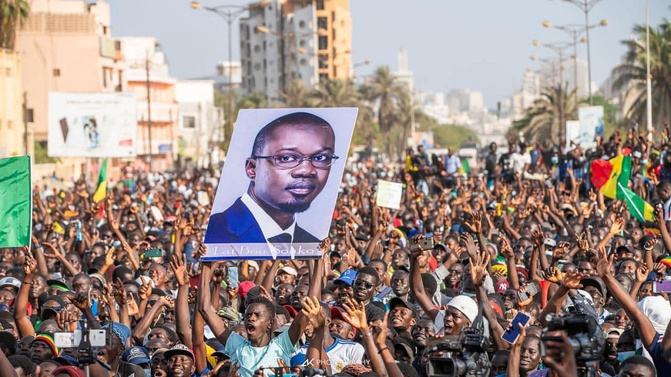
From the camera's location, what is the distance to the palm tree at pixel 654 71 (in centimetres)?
5075

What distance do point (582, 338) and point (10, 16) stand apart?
4740 cm

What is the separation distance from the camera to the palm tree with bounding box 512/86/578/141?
66625mm

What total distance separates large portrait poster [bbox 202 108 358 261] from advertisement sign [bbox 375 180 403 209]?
25.8ft

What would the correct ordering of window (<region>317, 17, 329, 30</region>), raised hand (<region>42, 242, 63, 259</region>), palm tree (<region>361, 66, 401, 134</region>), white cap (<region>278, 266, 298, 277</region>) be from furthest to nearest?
window (<region>317, 17, 329, 30</region>), palm tree (<region>361, 66, 401, 134</region>), raised hand (<region>42, 242, 63, 259</region>), white cap (<region>278, 266, 298, 277</region>)

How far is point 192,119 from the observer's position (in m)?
101

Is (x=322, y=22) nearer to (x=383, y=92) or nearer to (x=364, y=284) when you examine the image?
(x=383, y=92)

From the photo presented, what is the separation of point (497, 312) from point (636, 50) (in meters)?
46.9

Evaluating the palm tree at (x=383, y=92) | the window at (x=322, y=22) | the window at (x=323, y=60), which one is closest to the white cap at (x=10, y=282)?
the palm tree at (x=383, y=92)

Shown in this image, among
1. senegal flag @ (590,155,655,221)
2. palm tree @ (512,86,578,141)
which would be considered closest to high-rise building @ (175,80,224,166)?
palm tree @ (512,86,578,141)

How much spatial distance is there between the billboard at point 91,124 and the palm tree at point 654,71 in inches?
915

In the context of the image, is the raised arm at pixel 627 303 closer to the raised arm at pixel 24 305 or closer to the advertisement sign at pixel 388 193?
the raised arm at pixel 24 305

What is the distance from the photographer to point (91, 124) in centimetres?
3341

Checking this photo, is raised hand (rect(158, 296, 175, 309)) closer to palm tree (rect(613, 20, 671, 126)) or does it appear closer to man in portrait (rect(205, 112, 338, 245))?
man in portrait (rect(205, 112, 338, 245))

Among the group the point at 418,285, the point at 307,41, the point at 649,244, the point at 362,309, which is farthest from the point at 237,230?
the point at 307,41
